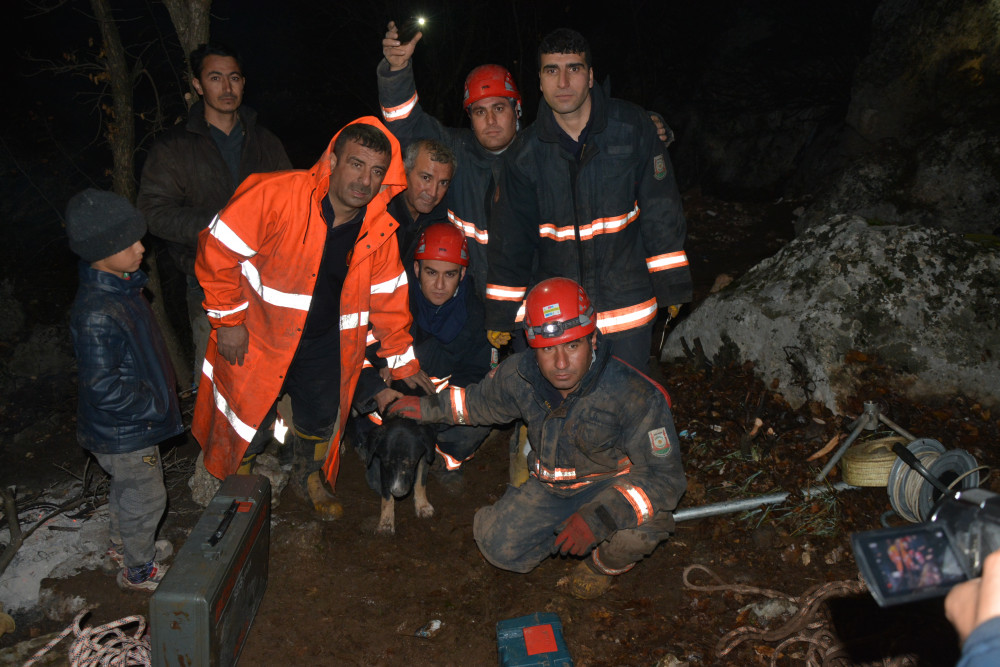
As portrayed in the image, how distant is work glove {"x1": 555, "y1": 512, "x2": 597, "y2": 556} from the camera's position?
332 cm

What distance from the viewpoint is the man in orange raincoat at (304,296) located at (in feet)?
12.0

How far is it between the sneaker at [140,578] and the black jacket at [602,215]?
2621 mm

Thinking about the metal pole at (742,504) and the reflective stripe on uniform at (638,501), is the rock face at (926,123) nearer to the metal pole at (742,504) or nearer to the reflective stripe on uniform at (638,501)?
the metal pole at (742,504)

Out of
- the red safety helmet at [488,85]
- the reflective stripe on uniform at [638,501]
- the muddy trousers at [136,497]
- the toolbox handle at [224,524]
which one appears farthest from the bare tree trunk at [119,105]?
the reflective stripe on uniform at [638,501]

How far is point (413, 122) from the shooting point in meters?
4.57

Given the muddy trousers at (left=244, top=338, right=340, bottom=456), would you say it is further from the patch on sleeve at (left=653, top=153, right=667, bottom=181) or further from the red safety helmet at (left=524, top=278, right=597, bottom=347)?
the patch on sleeve at (left=653, top=153, right=667, bottom=181)

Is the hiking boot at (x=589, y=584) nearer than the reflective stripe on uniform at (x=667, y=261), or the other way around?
the hiking boot at (x=589, y=584)

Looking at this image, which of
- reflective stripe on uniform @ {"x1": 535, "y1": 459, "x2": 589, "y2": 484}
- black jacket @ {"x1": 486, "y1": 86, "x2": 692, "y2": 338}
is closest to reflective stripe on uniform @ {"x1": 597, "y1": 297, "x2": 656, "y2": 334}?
black jacket @ {"x1": 486, "y1": 86, "x2": 692, "y2": 338}

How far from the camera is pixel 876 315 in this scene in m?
4.92

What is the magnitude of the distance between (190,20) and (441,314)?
2915 millimetres

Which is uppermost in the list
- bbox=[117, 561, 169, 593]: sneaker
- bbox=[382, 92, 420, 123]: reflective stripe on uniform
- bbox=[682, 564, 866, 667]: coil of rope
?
bbox=[382, 92, 420, 123]: reflective stripe on uniform

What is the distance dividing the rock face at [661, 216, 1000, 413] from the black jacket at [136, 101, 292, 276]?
3980mm

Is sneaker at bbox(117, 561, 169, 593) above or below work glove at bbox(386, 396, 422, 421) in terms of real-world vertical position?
below

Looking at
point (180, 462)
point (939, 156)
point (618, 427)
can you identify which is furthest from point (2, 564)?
point (939, 156)
